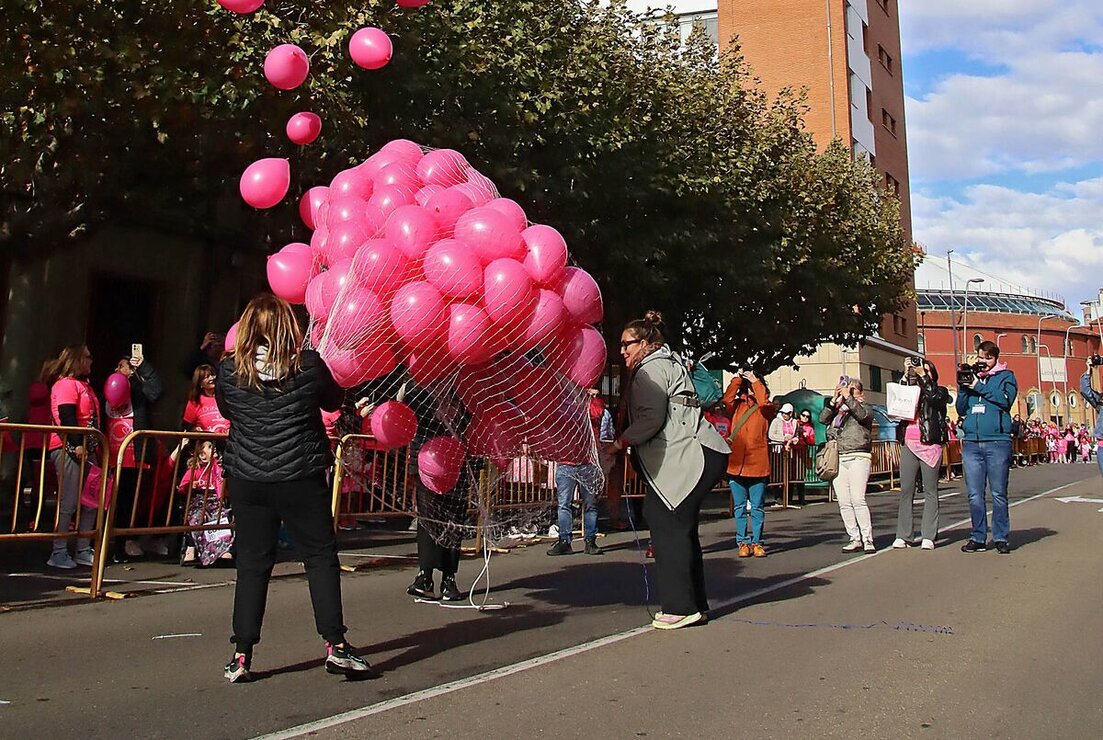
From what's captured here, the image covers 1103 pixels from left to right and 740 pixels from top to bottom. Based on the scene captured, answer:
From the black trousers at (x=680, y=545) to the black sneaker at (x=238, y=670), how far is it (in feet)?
8.79

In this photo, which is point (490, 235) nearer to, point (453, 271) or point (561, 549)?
point (453, 271)

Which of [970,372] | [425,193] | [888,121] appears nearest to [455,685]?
[425,193]

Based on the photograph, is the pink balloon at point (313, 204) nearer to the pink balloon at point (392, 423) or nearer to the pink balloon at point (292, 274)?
the pink balloon at point (292, 274)

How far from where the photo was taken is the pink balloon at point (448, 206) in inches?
211

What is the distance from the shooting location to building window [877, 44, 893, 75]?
1802 inches

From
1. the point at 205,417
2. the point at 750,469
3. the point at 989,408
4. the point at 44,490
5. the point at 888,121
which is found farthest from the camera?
the point at 888,121

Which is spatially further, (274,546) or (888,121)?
(888,121)

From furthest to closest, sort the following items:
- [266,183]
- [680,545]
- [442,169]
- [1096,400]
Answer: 1. [1096,400]
2. [680,545]
3. [266,183]
4. [442,169]

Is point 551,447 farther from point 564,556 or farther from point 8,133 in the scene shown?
point 8,133

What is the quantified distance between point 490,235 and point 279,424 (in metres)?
1.42

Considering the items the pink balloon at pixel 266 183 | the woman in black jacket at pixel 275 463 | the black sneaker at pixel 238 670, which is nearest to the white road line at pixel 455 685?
the woman in black jacket at pixel 275 463

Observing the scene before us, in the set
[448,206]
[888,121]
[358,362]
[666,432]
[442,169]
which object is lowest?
[666,432]

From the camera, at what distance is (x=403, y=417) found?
579 cm

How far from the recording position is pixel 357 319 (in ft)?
16.5
